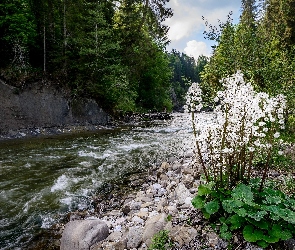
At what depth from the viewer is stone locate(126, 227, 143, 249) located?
15.1ft

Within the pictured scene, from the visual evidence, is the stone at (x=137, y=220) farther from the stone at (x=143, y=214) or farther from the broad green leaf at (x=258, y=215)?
the broad green leaf at (x=258, y=215)

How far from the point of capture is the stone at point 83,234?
4.93m

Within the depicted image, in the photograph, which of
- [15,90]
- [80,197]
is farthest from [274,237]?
[15,90]

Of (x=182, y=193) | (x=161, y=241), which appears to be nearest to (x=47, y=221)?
(x=182, y=193)

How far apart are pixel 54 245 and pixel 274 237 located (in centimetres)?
405

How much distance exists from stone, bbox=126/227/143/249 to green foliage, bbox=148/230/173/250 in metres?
0.40

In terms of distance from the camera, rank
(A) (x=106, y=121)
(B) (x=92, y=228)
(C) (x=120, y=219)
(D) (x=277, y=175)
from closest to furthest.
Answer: (B) (x=92, y=228), (C) (x=120, y=219), (D) (x=277, y=175), (A) (x=106, y=121)

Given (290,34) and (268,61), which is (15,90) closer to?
(268,61)

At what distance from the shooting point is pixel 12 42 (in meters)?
21.9

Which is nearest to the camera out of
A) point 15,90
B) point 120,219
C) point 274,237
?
point 274,237

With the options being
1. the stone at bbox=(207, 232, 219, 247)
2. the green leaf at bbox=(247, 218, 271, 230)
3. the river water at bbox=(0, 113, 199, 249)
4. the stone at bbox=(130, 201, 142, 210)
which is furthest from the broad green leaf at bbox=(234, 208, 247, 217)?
the stone at bbox=(130, 201, 142, 210)

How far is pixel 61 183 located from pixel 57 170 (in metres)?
1.63

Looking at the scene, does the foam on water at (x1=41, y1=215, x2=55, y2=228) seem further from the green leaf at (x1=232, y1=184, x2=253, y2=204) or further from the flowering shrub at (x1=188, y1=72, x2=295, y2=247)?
the green leaf at (x1=232, y1=184, x2=253, y2=204)

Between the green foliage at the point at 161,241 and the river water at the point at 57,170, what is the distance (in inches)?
86.7
